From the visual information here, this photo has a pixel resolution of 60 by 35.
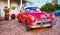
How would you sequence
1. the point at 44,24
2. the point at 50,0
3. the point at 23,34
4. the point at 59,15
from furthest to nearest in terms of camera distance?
the point at 50,0, the point at 59,15, the point at 44,24, the point at 23,34

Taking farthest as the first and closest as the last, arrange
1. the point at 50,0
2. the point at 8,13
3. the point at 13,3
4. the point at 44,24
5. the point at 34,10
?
the point at 50,0
the point at 13,3
the point at 8,13
the point at 34,10
the point at 44,24

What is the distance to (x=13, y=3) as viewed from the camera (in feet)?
49.7

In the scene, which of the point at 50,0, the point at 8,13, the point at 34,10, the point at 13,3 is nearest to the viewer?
the point at 34,10

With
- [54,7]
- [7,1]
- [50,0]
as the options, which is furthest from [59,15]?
[7,1]

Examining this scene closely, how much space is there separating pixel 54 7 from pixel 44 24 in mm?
8528

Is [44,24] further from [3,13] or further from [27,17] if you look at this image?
[3,13]

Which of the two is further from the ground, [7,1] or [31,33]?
[7,1]

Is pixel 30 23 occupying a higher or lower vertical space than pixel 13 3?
lower

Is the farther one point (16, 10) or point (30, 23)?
point (16, 10)

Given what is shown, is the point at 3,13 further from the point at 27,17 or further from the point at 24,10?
the point at 27,17

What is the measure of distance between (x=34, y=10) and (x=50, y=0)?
790 centimetres

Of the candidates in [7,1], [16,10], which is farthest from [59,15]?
[7,1]

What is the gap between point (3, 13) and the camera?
14094 mm

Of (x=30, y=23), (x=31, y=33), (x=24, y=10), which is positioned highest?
(x=24, y=10)
